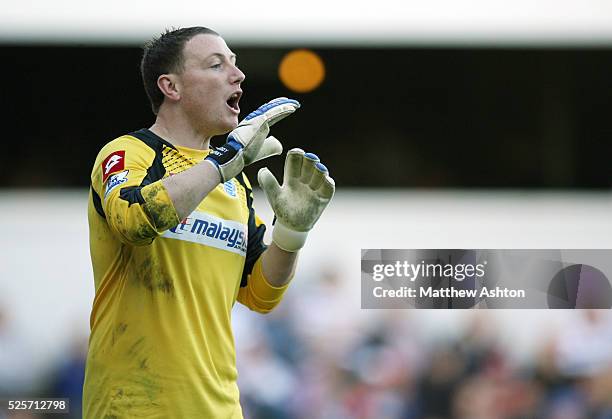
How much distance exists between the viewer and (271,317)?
705 cm

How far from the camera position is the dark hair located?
3.30 m

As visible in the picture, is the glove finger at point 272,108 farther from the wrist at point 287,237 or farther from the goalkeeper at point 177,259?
the wrist at point 287,237

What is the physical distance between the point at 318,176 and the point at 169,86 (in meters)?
0.61

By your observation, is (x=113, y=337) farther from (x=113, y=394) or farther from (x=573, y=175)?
(x=573, y=175)

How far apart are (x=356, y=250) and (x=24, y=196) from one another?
102 inches

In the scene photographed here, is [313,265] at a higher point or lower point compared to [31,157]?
lower

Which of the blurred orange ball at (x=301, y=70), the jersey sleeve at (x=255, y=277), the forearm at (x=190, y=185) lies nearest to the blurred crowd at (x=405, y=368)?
the blurred orange ball at (x=301, y=70)

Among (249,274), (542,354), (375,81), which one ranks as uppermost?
(375,81)

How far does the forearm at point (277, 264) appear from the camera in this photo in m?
3.28

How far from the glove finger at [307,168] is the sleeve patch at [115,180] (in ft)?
2.02

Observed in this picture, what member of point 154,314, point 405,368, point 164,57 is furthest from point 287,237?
point 405,368

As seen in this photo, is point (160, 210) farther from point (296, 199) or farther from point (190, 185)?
point (296, 199)

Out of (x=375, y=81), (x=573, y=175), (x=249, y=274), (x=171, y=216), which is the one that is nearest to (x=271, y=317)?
(x=375, y=81)

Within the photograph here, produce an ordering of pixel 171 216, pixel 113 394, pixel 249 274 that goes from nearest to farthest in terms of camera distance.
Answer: pixel 171 216, pixel 113 394, pixel 249 274
